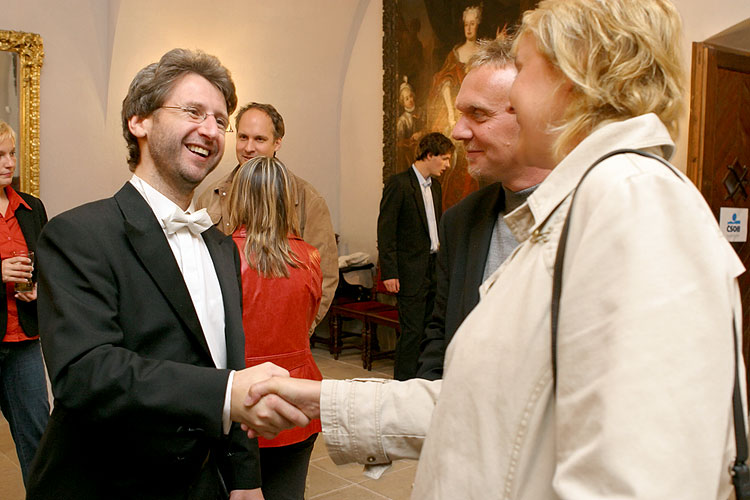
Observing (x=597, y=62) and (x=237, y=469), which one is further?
(x=237, y=469)

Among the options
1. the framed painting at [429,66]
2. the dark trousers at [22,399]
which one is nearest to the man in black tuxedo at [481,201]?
the dark trousers at [22,399]

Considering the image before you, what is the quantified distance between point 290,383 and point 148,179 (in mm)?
767

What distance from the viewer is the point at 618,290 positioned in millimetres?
886

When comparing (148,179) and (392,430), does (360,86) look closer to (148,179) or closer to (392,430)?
(148,179)

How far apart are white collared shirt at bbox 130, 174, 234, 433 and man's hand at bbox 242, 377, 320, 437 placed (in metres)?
0.20

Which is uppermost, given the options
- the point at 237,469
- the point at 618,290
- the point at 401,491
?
the point at 618,290

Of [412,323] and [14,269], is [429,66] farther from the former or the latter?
[14,269]

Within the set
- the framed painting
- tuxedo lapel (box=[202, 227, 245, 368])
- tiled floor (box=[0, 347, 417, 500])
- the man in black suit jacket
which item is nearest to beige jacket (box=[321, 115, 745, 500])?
tuxedo lapel (box=[202, 227, 245, 368])

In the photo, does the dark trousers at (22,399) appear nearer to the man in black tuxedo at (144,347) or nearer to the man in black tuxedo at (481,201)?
the man in black tuxedo at (144,347)

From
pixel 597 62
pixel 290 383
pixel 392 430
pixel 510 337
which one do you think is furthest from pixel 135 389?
pixel 597 62

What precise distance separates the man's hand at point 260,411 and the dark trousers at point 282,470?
1158mm

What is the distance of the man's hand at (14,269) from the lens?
361cm

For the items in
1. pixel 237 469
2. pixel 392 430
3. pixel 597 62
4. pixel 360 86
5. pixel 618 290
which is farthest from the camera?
pixel 360 86

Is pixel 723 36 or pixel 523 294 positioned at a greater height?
pixel 723 36
